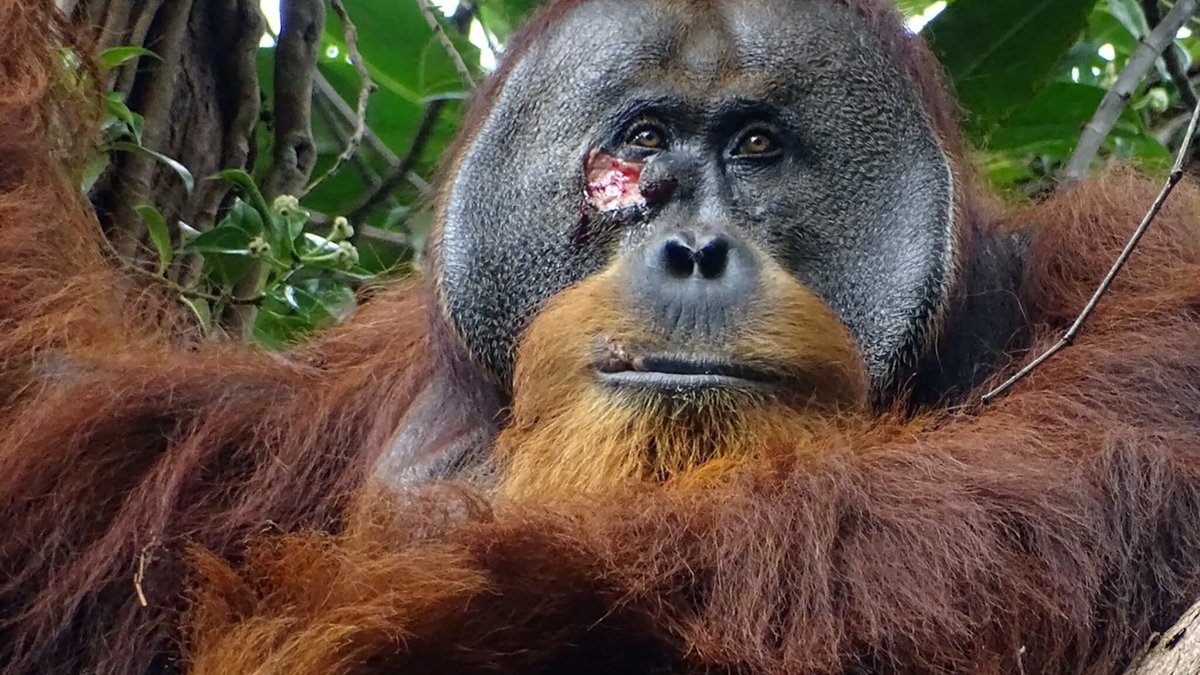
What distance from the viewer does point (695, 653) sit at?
216 cm

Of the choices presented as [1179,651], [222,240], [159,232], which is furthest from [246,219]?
[1179,651]

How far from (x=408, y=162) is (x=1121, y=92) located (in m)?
1.47

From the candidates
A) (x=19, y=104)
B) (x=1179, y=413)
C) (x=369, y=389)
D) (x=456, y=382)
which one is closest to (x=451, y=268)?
(x=456, y=382)

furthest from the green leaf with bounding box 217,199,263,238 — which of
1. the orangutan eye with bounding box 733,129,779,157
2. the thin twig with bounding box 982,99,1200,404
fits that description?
the thin twig with bounding box 982,99,1200,404

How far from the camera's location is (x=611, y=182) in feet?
8.96

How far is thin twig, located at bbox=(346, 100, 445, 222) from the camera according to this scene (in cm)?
373

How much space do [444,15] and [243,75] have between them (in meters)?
0.77

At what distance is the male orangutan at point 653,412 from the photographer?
2.22 m

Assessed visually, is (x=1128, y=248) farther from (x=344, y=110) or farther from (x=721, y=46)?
(x=344, y=110)

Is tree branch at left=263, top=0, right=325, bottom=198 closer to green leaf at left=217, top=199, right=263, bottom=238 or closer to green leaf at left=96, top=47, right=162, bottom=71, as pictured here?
green leaf at left=217, top=199, right=263, bottom=238

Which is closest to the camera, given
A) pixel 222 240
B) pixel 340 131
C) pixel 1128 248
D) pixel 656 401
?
pixel 1128 248

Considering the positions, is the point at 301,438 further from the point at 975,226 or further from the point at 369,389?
the point at 975,226

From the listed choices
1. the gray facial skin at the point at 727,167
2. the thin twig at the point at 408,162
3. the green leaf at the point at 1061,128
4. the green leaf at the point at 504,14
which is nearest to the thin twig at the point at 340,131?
the thin twig at the point at 408,162

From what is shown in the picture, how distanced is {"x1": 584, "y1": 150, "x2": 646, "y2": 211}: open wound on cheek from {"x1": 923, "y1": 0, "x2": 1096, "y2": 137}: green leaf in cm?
101
